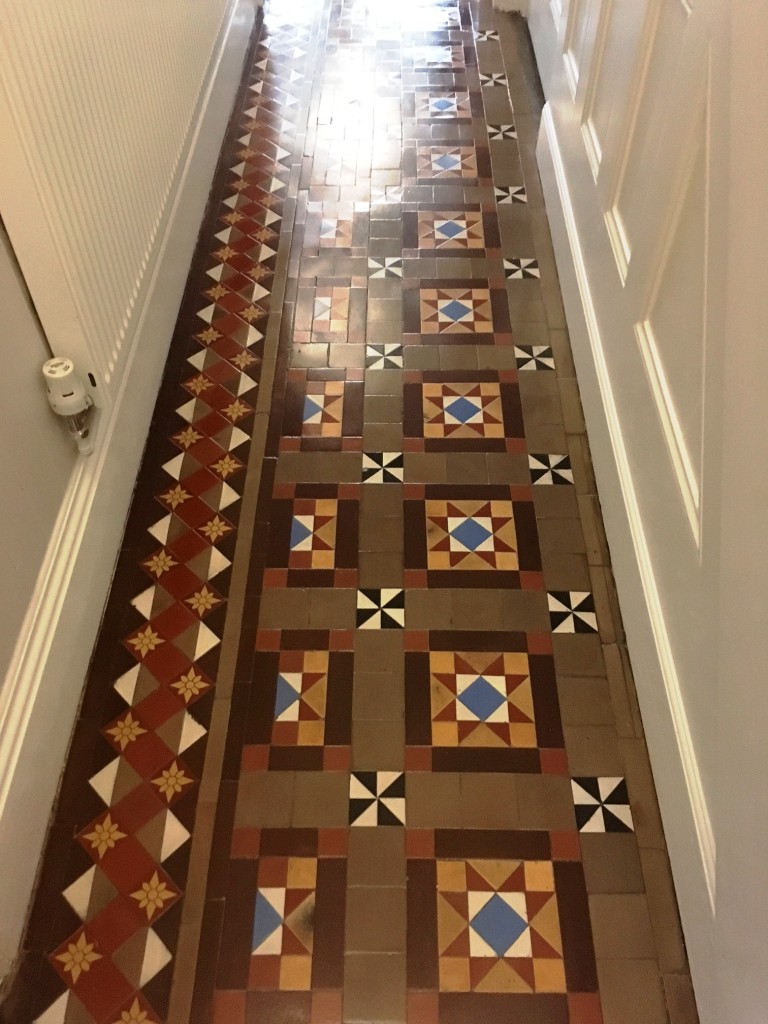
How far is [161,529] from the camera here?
1.58 meters

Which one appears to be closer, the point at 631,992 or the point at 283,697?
the point at 631,992

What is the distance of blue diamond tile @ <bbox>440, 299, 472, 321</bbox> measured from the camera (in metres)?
1.95

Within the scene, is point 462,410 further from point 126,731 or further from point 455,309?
point 126,731

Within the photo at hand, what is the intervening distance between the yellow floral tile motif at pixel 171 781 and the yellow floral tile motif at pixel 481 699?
41cm

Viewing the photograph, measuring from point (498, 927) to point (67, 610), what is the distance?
806 millimetres

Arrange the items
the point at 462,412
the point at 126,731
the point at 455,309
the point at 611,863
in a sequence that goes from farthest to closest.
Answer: the point at 455,309 < the point at 462,412 < the point at 126,731 < the point at 611,863

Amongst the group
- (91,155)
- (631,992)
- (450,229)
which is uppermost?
(91,155)

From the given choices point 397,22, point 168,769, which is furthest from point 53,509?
point 397,22

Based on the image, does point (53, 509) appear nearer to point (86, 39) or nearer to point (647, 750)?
point (86, 39)

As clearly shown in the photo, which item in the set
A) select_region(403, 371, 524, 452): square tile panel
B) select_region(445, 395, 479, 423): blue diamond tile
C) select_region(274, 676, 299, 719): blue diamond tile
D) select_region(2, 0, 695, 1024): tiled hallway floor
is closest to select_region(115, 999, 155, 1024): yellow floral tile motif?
select_region(2, 0, 695, 1024): tiled hallway floor

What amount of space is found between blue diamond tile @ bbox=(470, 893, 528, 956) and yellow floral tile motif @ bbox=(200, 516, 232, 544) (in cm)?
80

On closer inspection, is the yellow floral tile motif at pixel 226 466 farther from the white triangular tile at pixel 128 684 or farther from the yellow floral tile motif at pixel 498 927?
the yellow floral tile motif at pixel 498 927

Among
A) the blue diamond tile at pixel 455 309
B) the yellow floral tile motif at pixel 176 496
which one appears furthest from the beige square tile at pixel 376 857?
the blue diamond tile at pixel 455 309

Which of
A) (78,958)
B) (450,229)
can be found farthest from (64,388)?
(450,229)
